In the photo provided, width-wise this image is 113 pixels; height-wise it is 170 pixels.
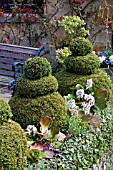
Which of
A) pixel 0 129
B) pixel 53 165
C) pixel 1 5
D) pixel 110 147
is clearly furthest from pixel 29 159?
pixel 1 5

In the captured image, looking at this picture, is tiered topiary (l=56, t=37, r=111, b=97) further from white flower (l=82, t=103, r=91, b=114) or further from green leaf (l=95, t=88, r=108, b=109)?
white flower (l=82, t=103, r=91, b=114)

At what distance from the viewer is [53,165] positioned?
2898mm

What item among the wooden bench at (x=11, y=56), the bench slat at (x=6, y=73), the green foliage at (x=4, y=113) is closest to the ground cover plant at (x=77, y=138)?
the green foliage at (x=4, y=113)

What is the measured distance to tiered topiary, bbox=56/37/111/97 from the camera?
4.42 meters

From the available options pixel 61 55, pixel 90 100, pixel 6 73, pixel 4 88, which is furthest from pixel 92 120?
pixel 6 73

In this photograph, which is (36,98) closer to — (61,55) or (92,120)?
(92,120)

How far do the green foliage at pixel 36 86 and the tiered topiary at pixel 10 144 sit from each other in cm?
73

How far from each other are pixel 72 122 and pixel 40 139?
48 centimetres

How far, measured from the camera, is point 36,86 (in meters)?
3.43

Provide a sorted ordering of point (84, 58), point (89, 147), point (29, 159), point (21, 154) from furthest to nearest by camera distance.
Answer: point (84, 58)
point (89, 147)
point (29, 159)
point (21, 154)

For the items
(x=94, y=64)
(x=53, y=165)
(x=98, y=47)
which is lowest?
(x=53, y=165)

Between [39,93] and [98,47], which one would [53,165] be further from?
[98,47]

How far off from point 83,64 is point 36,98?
115 cm

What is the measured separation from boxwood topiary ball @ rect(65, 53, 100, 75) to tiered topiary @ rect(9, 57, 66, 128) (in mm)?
923
